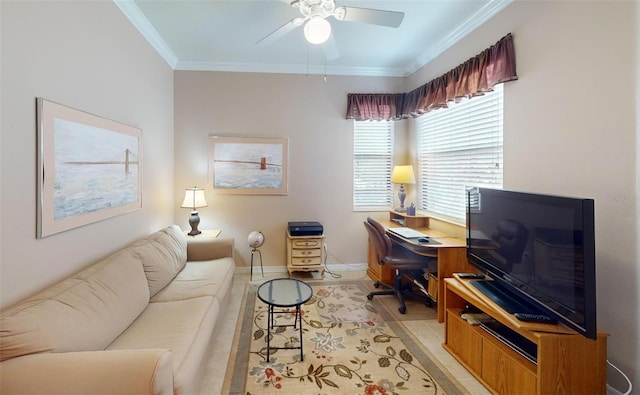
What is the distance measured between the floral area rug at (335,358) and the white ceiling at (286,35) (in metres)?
2.78

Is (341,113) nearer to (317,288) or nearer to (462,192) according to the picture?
(462,192)

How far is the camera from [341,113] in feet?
13.3

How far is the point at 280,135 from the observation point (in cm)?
395

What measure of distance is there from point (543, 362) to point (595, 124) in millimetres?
1388

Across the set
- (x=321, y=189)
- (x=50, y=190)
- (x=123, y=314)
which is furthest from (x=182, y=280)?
Answer: (x=321, y=189)

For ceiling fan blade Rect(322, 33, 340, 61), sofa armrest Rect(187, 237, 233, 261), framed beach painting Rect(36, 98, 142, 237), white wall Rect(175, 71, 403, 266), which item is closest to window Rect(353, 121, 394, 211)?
white wall Rect(175, 71, 403, 266)

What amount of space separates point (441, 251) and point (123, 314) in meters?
2.44

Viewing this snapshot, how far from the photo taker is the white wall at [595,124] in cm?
158

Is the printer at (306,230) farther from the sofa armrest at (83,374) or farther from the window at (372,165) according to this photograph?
the sofa armrest at (83,374)

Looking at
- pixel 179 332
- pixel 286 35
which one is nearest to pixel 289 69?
pixel 286 35

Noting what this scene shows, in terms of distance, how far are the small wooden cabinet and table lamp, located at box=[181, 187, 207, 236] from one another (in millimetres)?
1135

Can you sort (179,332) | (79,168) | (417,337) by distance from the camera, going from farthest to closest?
(417,337) < (79,168) < (179,332)

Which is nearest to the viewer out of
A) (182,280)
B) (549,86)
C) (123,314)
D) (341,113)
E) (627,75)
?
(627,75)

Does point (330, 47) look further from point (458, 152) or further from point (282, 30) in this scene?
point (458, 152)
